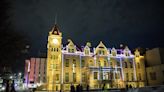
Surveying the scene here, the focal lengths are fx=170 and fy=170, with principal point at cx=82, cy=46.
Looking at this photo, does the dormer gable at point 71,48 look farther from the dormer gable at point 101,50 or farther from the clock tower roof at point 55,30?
the dormer gable at point 101,50

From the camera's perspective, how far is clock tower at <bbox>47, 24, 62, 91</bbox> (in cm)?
4428

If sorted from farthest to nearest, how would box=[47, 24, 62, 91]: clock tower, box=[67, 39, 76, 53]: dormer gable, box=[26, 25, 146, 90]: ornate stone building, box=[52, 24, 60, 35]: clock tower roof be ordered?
1. box=[52, 24, 60, 35]: clock tower roof
2. box=[67, 39, 76, 53]: dormer gable
3. box=[26, 25, 146, 90]: ornate stone building
4. box=[47, 24, 62, 91]: clock tower

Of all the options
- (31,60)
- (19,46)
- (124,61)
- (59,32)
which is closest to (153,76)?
(124,61)

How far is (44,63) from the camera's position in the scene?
63.5 metres

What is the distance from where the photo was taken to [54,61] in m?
46.5

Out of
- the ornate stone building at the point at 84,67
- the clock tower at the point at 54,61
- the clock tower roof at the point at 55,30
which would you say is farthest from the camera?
the clock tower roof at the point at 55,30

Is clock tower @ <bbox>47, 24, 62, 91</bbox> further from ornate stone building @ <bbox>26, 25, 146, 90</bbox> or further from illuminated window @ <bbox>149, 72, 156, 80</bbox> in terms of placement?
illuminated window @ <bbox>149, 72, 156, 80</bbox>

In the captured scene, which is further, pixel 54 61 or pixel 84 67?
pixel 84 67

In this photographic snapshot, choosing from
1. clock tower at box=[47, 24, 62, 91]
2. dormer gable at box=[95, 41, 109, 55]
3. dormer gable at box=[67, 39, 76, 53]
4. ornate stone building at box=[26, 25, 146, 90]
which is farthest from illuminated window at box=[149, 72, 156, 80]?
clock tower at box=[47, 24, 62, 91]

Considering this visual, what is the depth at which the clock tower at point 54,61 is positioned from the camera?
44.3 meters

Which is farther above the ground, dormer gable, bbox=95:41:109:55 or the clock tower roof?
the clock tower roof

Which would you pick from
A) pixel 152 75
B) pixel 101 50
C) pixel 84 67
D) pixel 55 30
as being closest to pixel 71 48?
pixel 84 67

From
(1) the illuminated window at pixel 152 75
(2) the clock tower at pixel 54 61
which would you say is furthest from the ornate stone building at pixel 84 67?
(1) the illuminated window at pixel 152 75

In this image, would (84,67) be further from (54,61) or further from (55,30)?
(55,30)
